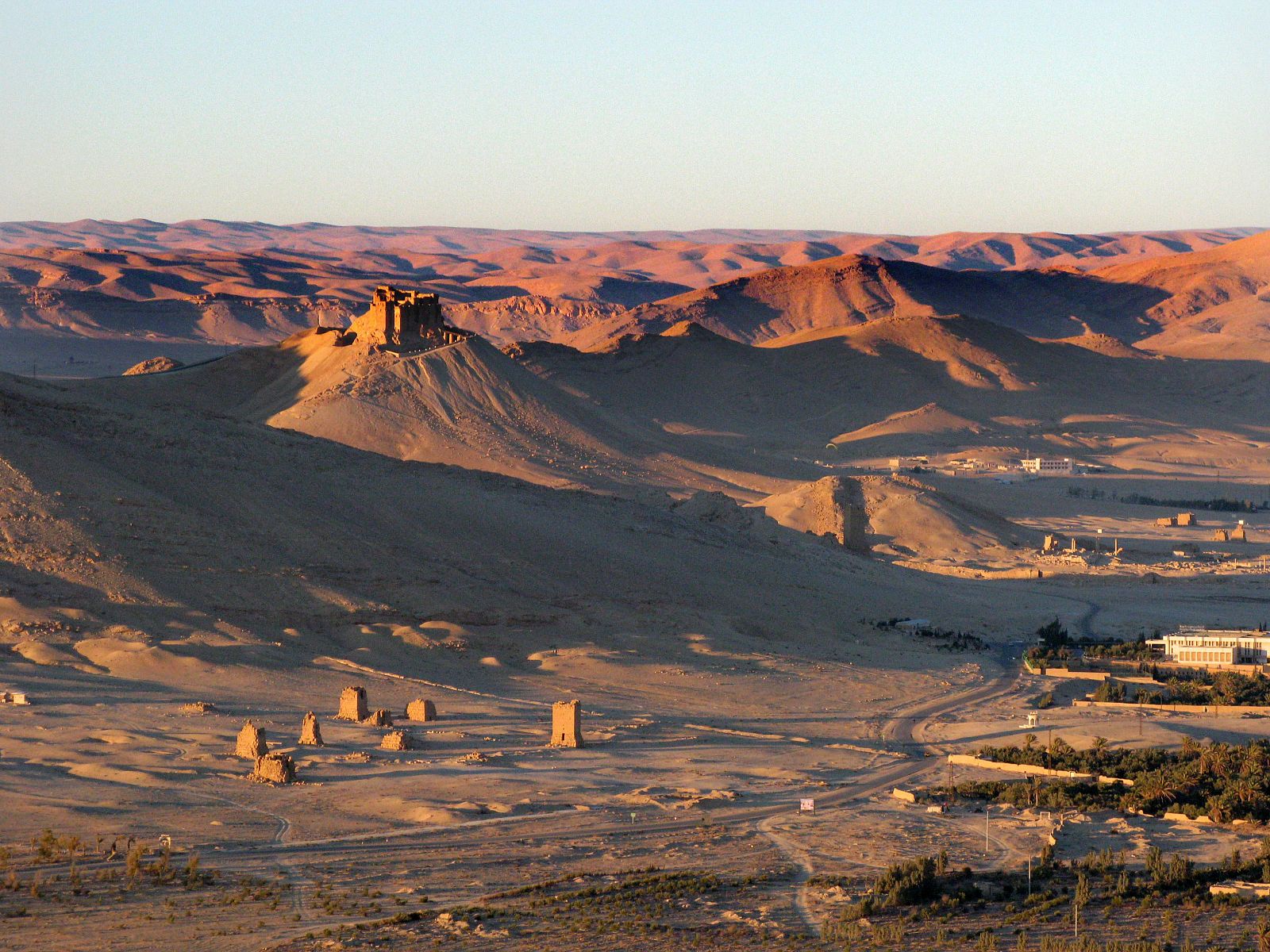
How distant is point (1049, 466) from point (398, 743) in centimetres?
6195

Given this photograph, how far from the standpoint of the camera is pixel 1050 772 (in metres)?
31.6

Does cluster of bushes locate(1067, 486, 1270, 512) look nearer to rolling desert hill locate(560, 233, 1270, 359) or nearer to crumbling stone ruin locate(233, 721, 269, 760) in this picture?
crumbling stone ruin locate(233, 721, 269, 760)

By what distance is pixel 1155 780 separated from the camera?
29938 mm

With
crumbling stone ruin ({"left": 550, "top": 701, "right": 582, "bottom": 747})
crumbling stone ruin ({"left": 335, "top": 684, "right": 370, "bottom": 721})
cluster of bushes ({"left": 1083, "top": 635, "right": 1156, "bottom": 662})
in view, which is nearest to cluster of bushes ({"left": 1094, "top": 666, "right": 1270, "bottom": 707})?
cluster of bushes ({"left": 1083, "top": 635, "right": 1156, "bottom": 662})

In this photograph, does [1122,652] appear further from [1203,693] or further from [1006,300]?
[1006,300]

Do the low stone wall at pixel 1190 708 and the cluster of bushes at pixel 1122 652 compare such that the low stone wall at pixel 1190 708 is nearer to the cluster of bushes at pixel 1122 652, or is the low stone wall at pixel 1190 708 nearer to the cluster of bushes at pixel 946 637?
the cluster of bushes at pixel 1122 652

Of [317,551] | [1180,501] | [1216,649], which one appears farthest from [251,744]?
[1180,501]

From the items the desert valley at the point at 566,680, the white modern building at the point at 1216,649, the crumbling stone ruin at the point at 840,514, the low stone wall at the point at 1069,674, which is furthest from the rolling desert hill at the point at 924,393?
the low stone wall at the point at 1069,674

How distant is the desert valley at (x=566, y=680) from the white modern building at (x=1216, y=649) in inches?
9.1

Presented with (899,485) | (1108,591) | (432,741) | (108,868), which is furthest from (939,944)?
(899,485)

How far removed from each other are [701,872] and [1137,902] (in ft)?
16.4

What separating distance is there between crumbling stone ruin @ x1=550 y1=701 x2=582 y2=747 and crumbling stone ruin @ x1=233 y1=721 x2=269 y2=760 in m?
4.40

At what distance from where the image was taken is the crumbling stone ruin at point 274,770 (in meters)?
28.4

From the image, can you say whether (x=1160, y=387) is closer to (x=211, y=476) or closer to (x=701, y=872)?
(x=211, y=476)
